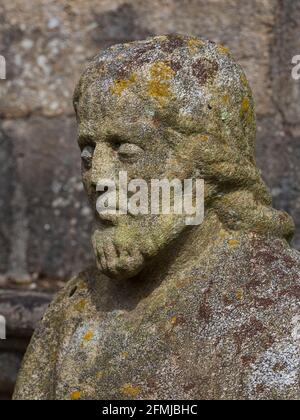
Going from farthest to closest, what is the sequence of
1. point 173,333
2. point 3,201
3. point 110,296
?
point 3,201 → point 110,296 → point 173,333

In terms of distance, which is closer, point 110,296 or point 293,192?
point 110,296

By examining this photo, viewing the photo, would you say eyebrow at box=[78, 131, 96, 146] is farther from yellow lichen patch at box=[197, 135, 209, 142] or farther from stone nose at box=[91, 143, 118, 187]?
yellow lichen patch at box=[197, 135, 209, 142]

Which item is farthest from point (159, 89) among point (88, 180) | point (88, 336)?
point (88, 336)

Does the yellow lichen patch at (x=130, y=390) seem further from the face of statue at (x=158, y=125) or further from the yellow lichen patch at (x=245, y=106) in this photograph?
the yellow lichen patch at (x=245, y=106)

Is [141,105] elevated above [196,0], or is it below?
below

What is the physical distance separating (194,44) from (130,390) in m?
0.65

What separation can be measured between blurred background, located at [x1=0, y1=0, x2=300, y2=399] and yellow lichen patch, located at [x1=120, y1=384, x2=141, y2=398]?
1.16 meters

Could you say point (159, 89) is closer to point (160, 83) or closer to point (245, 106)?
point (160, 83)

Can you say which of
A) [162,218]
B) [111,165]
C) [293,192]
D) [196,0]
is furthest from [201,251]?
[196,0]

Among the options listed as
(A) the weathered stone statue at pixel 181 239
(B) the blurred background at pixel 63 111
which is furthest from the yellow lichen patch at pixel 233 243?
(B) the blurred background at pixel 63 111

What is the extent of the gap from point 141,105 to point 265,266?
1.22 feet

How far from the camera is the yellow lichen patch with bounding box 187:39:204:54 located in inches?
78.6

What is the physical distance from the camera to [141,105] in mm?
1971

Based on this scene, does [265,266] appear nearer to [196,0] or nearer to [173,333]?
[173,333]
